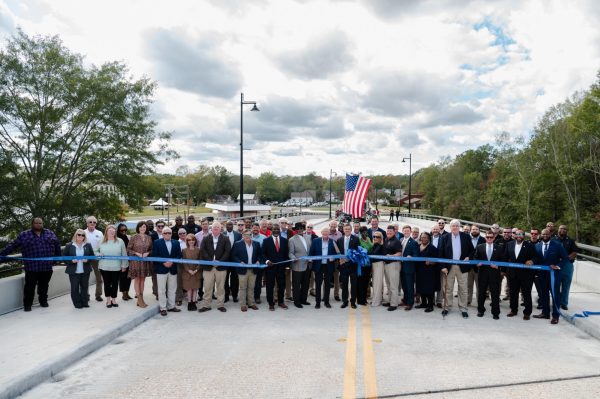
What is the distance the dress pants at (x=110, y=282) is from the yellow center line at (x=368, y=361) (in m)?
5.08

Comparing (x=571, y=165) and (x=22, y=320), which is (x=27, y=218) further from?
(x=571, y=165)

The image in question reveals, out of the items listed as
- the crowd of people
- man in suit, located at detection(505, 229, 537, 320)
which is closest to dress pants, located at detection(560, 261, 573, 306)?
the crowd of people

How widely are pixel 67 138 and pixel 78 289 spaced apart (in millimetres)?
12646

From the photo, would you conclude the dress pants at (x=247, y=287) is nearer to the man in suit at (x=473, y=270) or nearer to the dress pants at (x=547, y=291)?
the man in suit at (x=473, y=270)

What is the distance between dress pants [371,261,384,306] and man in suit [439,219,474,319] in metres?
1.33

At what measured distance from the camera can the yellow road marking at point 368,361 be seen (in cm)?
499

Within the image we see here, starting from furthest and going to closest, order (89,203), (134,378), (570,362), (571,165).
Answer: (571,165), (89,203), (570,362), (134,378)

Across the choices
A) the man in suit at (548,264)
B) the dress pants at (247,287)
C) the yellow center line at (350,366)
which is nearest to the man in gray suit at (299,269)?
the dress pants at (247,287)

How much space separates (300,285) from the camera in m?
9.52

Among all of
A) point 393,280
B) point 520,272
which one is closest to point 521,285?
point 520,272

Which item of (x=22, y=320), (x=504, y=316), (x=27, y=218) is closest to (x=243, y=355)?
(x=22, y=320)

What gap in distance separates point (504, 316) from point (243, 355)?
17.9 ft

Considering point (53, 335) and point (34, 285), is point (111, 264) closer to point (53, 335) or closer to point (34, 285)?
point (34, 285)

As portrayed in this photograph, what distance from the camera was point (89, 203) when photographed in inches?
784
